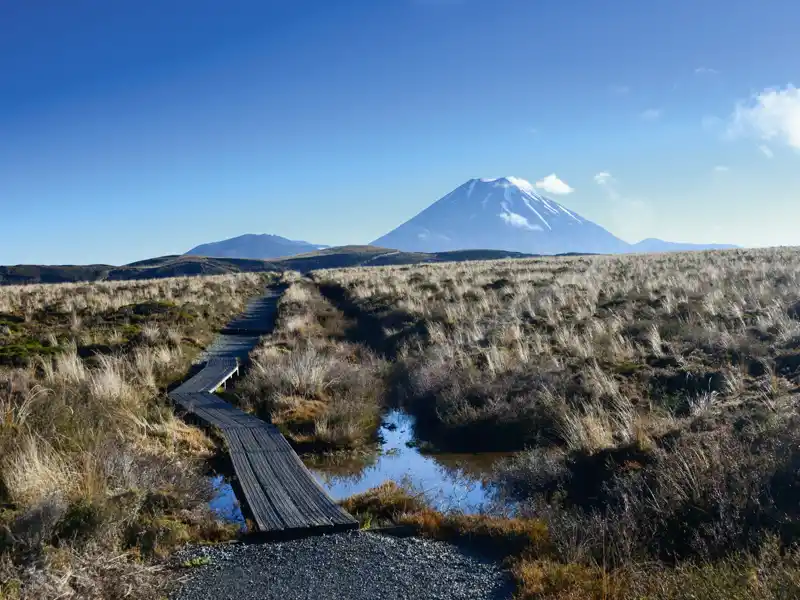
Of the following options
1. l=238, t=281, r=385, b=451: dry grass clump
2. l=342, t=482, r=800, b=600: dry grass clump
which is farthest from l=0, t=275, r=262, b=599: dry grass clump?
l=342, t=482, r=800, b=600: dry grass clump

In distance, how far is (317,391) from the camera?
533 inches

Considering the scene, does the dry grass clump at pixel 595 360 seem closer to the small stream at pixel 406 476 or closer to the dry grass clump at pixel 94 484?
the small stream at pixel 406 476

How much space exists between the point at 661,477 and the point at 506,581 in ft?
8.00

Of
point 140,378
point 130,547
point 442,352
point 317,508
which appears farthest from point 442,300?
point 130,547

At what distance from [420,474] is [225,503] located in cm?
315

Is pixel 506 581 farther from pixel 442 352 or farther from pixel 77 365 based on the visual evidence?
pixel 77 365

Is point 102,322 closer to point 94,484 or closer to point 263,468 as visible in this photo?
point 263,468

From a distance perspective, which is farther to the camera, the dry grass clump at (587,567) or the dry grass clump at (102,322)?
the dry grass clump at (102,322)

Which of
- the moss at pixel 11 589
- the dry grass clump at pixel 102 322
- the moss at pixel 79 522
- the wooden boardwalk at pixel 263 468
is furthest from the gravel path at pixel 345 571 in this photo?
the dry grass clump at pixel 102 322

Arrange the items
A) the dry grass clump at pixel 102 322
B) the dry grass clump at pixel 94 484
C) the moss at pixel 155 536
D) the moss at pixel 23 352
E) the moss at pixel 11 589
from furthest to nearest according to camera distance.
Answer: the dry grass clump at pixel 102 322 < the moss at pixel 23 352 < the moss at pixel 155 536 < the dry grass clump at pixel 94 484 < the moss at pixel 11 589

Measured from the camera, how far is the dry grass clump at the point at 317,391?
1152 cm

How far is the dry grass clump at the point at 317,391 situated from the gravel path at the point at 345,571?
15.6 feet

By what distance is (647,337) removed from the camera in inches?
580

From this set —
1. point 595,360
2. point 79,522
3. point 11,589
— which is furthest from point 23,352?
point 595,360
